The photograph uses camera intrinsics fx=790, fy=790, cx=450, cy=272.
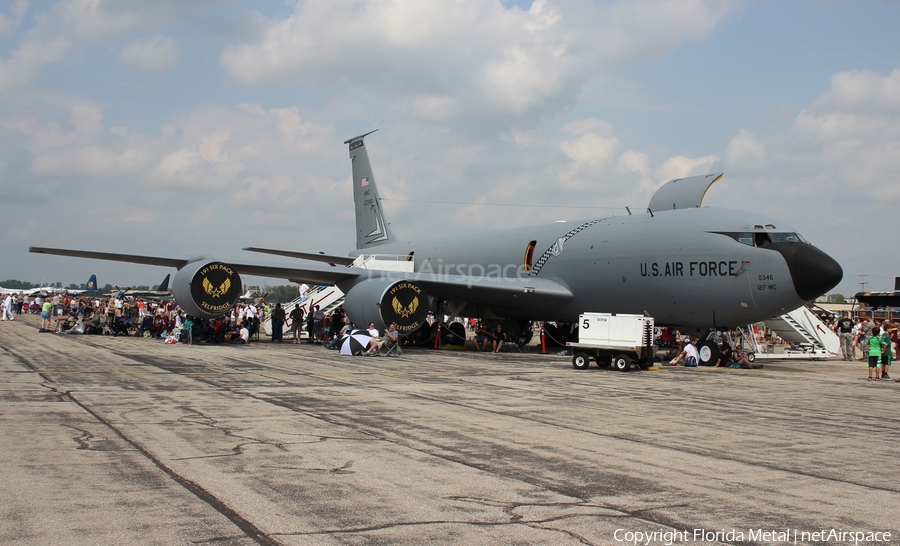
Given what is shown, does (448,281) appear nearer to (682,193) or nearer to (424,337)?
(424,337)

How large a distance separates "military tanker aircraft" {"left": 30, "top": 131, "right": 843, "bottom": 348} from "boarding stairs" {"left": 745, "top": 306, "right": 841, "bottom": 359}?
306cm

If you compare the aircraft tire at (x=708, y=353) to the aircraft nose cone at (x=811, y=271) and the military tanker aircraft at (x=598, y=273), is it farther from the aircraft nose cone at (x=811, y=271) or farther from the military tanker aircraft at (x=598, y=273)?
the aircraft nose cone at (x=811, y=271)

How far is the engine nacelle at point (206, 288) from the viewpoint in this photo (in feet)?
74.0

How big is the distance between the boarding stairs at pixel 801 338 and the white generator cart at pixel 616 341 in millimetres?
4293

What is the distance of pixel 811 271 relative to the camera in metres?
16.8

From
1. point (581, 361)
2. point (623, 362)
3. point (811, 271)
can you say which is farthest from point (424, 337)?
point (811, 271)

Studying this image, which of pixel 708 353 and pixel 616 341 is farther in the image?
pixel 708 353

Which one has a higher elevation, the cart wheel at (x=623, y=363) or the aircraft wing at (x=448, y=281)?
the aircraft wing at (x=448, y=281)

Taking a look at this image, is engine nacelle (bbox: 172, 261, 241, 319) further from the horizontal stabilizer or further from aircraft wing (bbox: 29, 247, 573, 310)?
the horizontal stabilizer

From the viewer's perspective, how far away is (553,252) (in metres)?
22.8

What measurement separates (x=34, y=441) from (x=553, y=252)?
17.2 meters
